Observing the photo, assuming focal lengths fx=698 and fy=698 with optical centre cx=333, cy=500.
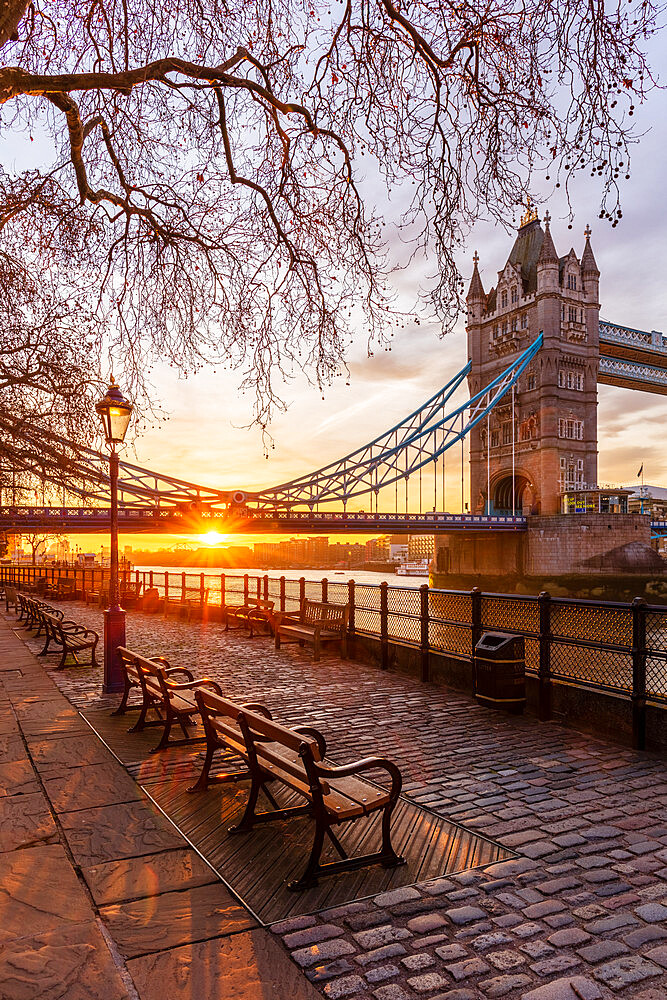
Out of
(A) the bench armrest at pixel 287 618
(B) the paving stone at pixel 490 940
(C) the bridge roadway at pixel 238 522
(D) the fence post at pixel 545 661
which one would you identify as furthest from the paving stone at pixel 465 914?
(C) the bridge roadway at pixel 238 522

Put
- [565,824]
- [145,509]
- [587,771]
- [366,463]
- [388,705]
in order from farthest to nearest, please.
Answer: [366,463] → [145,509] → [388,705] → [587,771] → [565,824]

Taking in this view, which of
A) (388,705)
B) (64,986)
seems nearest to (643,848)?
(64,986)

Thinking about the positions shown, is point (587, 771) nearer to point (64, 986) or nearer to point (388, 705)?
point (388, 705)

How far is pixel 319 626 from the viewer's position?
1113 cm

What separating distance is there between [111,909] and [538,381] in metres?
60.6

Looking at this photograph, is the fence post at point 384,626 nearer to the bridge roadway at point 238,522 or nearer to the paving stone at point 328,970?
the paving stone at point 328,970

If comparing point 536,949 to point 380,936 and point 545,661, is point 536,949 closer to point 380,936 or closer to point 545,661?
point 380,936

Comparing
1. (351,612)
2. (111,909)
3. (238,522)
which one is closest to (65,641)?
(351,612)

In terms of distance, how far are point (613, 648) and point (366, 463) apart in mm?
47590

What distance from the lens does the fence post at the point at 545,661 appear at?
6863 mm

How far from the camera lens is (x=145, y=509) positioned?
38531mm

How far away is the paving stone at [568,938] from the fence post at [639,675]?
3.22 metres

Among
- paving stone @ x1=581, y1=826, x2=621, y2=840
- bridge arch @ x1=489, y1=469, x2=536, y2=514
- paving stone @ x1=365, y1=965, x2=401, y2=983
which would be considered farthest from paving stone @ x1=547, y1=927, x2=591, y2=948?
bridge arch @ x1=489, y1=469, x2=536, y2=514

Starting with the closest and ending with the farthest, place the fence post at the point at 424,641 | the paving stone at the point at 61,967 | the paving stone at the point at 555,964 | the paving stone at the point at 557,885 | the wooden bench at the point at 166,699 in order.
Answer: the paving stone at the point at 61,967, the paving stone at the point at 555,964, the paving stone at the point at 557,885, the wooden bench at the point at 166,699, the fence post at the point at 424,641
